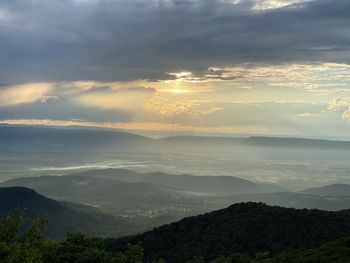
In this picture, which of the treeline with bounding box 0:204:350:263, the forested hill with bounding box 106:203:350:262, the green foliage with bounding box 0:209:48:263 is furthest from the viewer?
the forested hill with bounding box 106:203:350:262

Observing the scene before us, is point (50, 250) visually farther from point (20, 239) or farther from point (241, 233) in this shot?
point (241, 233)

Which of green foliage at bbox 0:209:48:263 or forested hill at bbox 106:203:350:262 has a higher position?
green foliage at bbox 0:209:48:263

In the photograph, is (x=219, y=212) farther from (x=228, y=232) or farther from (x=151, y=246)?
(x=151, y=246)

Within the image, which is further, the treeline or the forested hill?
the forested hill

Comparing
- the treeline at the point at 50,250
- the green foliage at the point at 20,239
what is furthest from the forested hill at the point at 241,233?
the green foliage at the point at 20,239

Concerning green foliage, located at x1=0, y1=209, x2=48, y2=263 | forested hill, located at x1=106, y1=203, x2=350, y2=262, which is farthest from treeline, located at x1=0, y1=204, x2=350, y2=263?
forested hill, located at x1=106, y1=203, x2=350, y2=262

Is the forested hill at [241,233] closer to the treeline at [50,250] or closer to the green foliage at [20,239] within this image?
the treeline at [50,250]

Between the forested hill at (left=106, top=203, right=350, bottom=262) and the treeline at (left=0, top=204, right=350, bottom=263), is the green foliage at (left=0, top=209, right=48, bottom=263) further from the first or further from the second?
the forested hill at (left=106, top=203, right=350, bottom=262)

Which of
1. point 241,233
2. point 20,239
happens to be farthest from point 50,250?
point 241,233

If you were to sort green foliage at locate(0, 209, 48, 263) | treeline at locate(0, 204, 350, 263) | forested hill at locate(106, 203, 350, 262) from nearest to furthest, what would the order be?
1. green foliage at locate(0, 209, 48, 263)
2. treeline at locate(0, 204, 350, 263)
3. forested hill at locate(106, 203, 350, 262)
